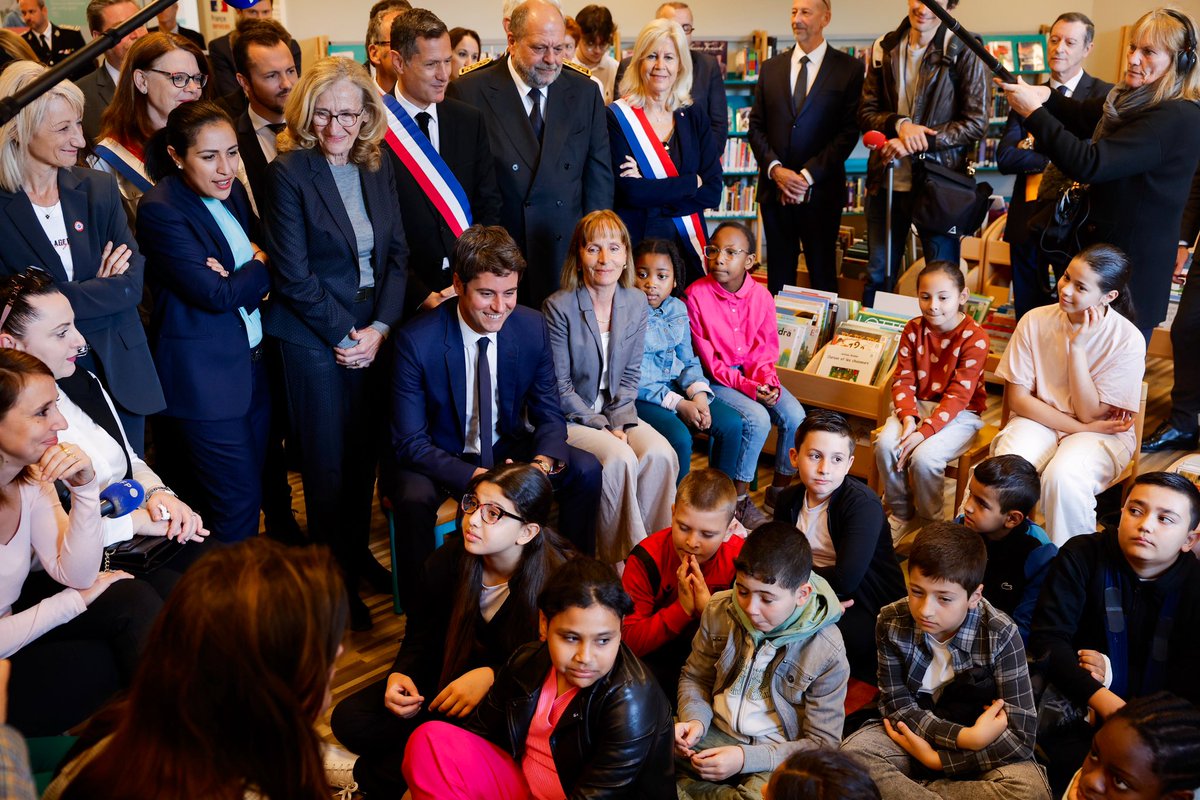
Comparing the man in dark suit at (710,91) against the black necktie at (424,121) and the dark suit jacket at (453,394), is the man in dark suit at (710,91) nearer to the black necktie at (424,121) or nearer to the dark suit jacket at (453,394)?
the black necktie at (424,121)

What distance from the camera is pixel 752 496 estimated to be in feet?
13.0

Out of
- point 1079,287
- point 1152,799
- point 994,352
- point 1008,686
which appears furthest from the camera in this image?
point 994,352

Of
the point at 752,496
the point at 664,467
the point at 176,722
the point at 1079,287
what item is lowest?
the point at 752,496

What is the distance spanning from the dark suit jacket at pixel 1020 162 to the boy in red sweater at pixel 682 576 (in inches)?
94.5

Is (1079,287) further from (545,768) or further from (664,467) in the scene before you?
(545,768)

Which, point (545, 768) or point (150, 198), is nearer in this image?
point (545, 768)

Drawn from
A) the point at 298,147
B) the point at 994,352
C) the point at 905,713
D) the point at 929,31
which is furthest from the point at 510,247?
the point at 994,352

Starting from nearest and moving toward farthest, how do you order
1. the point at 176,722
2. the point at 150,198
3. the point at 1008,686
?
the point at 176,722 → the point at 1008,686 → the point at 150,198

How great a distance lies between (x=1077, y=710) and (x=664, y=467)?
1.44 metres

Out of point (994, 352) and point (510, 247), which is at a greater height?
point (510, 247)

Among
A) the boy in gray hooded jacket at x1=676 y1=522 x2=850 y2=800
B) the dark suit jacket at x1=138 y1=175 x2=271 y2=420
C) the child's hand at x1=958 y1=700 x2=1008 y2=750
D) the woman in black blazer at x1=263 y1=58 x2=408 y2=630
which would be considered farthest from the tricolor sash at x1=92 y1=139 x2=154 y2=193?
the child's hand at x1=958 y1=700 x2=1008 y2=750

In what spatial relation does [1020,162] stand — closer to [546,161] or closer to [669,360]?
[669,360]

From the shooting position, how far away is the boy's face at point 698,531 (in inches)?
102

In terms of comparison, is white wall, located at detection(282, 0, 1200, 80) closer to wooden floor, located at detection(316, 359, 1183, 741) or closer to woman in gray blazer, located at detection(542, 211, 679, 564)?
wooden floor, located at detection(316, 359, 1183, 741)
